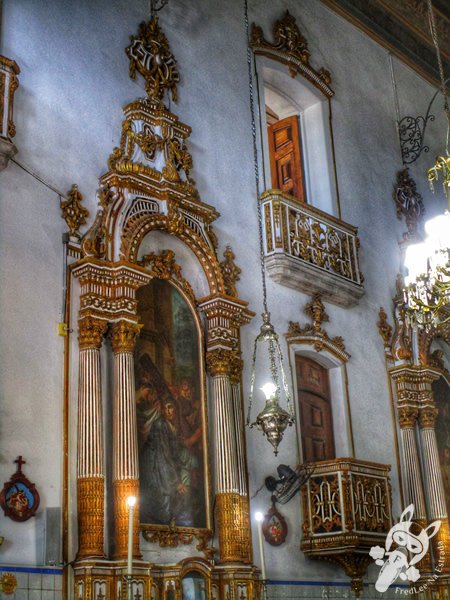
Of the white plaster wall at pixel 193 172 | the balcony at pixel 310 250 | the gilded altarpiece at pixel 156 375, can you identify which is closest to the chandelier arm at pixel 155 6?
the white plaster wall at pixel 193 172

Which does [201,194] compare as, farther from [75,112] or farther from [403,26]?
[403,26]

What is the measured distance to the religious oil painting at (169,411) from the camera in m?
11.5

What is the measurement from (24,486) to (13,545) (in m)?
0.62

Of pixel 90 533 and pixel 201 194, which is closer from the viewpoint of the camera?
pixel 90 533

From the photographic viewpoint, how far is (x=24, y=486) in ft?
32.8

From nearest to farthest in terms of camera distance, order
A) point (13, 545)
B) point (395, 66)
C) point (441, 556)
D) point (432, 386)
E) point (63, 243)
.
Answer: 1. point (13, 545)
2. point (63, 243)
3. point (441, 556)
4. point (432, 386)
5. point (395, 66)

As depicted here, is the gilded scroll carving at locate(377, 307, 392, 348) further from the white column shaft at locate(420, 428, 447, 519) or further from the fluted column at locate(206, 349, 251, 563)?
the fluted column at locate(206, 349, 251, 563)

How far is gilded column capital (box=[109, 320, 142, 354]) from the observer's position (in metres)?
11.4

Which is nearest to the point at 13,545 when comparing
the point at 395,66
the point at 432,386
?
the point at 432,386

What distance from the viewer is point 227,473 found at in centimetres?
1212

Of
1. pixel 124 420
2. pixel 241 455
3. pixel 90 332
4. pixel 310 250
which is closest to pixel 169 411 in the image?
pixel 124 420

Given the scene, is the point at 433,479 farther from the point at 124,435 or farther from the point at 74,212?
the point at 74,212

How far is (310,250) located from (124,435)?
5.23 metres

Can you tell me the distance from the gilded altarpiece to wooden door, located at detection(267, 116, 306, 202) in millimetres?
3313
